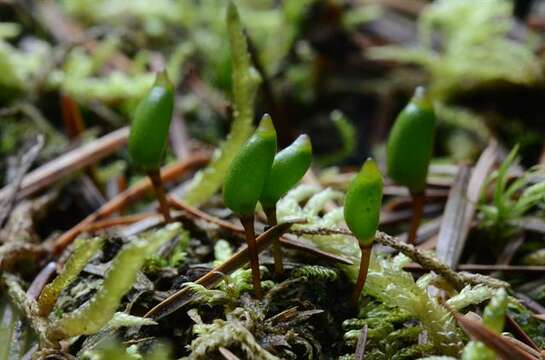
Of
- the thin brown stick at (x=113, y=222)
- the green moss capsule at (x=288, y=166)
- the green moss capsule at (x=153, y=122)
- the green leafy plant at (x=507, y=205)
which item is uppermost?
the green moss capsule at (x=153, y=122)

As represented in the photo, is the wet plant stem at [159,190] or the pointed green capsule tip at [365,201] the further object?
the wet plant stem at [159,190]

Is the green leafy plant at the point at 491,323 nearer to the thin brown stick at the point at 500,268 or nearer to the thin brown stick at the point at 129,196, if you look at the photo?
the thin brown stick at the point at 500,268

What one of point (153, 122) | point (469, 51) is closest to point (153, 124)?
point (153, 122)

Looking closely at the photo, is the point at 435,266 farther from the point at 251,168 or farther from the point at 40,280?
the point at 40,280

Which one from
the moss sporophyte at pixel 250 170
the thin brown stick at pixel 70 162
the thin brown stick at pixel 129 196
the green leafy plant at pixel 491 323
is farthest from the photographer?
the thin brown stick at pixel 70 162

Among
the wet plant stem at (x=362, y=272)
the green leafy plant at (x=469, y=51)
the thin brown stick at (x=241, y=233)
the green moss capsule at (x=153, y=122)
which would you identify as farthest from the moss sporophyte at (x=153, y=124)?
the green leafy plant at (x=469, y=51)
